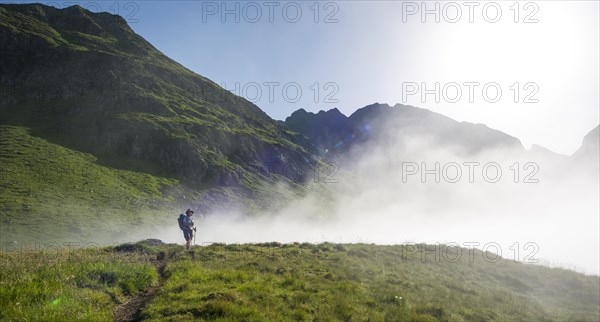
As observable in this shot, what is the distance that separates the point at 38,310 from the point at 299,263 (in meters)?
17.5

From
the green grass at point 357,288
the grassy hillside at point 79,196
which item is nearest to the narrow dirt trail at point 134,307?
the green grass at point 357,288

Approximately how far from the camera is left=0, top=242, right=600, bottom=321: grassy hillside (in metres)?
12.2

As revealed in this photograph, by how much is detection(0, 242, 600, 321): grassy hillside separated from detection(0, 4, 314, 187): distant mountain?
320 feet

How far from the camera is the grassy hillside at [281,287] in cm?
1217

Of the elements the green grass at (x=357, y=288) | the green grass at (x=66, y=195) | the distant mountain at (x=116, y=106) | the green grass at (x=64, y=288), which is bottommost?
the green grass at (x=357, y=288)

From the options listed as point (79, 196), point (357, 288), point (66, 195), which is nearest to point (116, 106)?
point (79, 196)

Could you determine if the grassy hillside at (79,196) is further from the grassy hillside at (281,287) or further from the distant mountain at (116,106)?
the grassy hillside at (281,287)

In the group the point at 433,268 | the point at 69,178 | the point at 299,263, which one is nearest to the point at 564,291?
the point at 433,268

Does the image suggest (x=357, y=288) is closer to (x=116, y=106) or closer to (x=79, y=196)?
(x=79, y=196)

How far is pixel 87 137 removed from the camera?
378ft

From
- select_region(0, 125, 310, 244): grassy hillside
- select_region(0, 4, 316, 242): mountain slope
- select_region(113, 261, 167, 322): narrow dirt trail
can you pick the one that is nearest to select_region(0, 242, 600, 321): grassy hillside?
select_region(113, 261, 167, 322): narrow dirt trail

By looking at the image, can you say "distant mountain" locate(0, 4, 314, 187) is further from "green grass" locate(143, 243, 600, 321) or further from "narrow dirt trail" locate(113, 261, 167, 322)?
"narrow dirt trail" locate(113, 261, 167, 322)

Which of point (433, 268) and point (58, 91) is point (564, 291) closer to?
point (433, 268)

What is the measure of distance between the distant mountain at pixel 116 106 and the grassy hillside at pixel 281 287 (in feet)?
320
